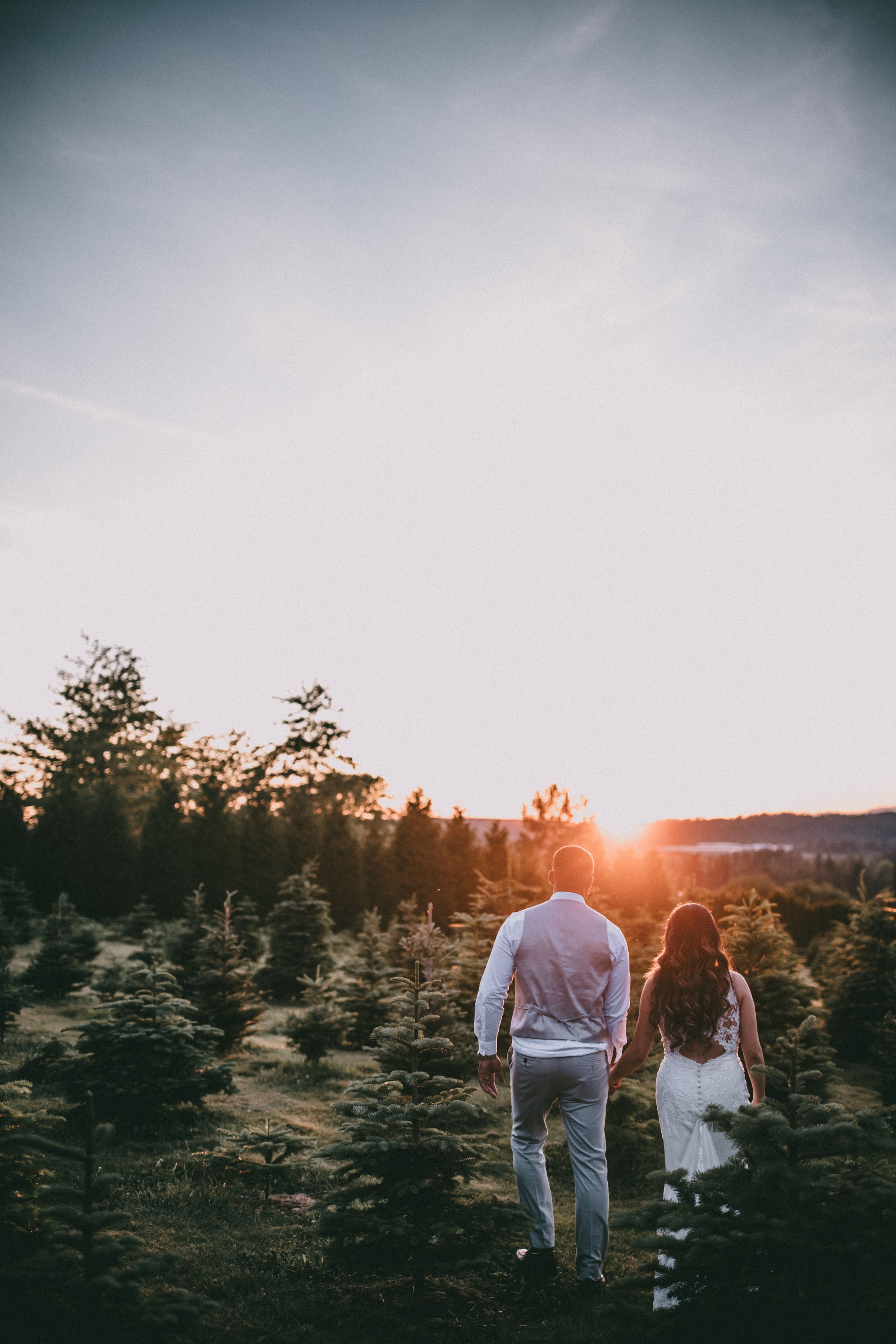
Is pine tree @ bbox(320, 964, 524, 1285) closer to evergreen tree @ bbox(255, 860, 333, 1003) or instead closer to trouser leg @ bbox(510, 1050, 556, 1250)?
trouser leg @ bbox(510, 1050, 556, 1250)

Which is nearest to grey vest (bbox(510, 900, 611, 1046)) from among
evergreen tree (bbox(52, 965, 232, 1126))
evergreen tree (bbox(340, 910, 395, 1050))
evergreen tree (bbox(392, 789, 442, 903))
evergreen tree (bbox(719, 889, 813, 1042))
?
evergreen tree (bbox(52, 965, 232, 1126))

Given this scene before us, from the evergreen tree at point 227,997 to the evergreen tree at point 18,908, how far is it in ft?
38.1

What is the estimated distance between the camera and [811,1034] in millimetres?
10766

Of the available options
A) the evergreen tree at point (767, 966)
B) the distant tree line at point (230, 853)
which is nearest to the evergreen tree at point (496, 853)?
the distant tree line at point (230, 853)

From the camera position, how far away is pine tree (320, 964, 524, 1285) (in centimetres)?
394

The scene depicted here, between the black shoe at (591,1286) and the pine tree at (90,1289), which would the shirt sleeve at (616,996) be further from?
the pine tree at (90,1289)

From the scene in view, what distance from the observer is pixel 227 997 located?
1084 cm

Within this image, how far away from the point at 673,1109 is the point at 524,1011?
92cm

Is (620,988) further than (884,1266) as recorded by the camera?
Yes

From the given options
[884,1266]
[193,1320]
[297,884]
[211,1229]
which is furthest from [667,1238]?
[297,884]

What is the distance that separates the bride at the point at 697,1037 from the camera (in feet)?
13.1

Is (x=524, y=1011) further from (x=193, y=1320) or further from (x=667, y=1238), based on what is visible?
(x=193, y=1320)

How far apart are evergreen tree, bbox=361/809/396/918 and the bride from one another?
2500 centimetres

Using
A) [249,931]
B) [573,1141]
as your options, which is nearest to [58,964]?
[249,931]
